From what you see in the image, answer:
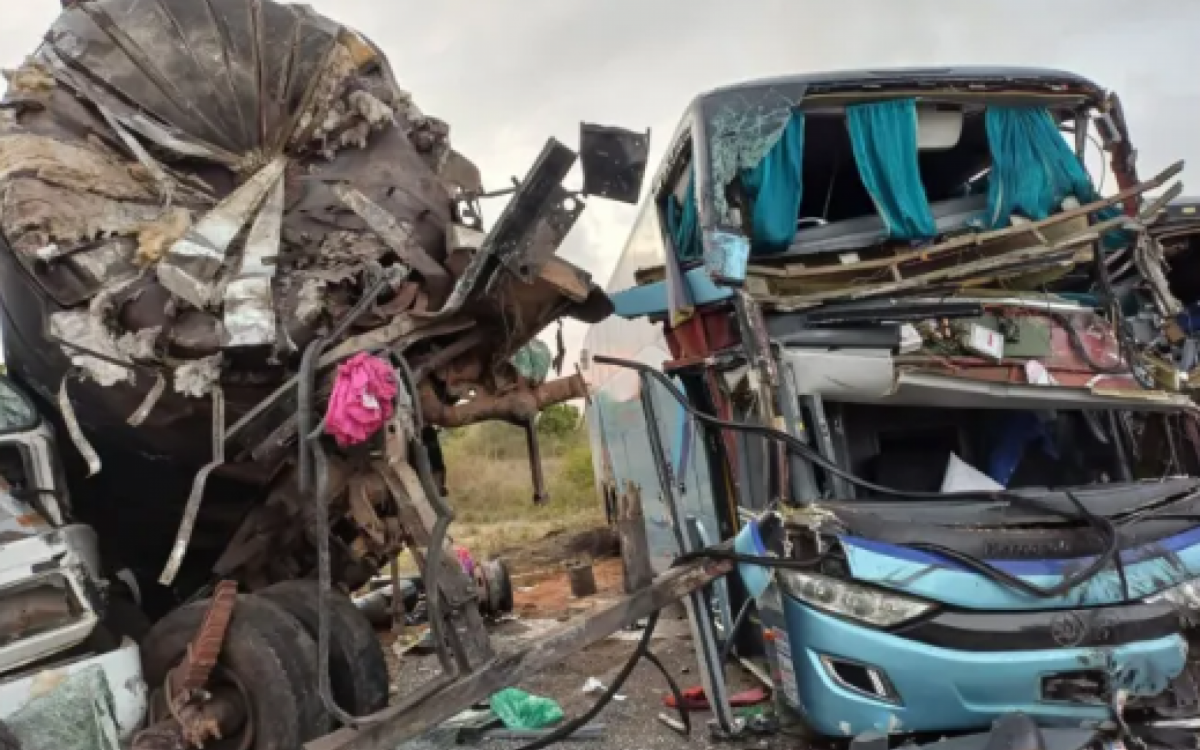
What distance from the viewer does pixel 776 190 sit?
17.4 feet

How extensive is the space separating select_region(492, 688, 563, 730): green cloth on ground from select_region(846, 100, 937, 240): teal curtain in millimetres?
3225

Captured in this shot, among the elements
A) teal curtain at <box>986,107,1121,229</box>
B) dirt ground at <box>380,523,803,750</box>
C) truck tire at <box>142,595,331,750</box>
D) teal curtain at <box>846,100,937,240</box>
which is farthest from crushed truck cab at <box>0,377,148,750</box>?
teal curtain at <box>986,107,1121,229</box>

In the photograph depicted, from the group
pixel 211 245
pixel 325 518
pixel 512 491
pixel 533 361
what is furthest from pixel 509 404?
pixel 512 491

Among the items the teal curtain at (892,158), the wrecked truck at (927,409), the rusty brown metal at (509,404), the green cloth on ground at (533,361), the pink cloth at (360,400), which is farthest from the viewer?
the teal curtain at (892,158)

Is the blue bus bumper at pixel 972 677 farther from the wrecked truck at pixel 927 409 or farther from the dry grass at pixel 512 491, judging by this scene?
the dry grass at pixel 512 491

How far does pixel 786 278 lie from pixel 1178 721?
2.55m

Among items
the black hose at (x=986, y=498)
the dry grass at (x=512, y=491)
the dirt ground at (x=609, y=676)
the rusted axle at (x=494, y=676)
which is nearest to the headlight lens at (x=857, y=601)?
the black hose at (x=986, y=498)

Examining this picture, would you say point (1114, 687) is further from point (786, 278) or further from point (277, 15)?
point (277, 15)

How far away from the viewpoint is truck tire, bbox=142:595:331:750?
4109 millimetres

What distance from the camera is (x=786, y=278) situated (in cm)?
509

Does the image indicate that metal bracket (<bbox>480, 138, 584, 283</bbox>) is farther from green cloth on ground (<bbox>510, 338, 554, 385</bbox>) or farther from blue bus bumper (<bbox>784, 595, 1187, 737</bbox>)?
blue bus bumper (<bbox>784, 595, 1187, 737</bbox>)

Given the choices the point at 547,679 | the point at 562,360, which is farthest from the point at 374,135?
the point at 547,679

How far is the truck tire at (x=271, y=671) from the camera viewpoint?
13.5 feet

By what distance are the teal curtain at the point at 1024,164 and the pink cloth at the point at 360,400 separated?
366 cm
